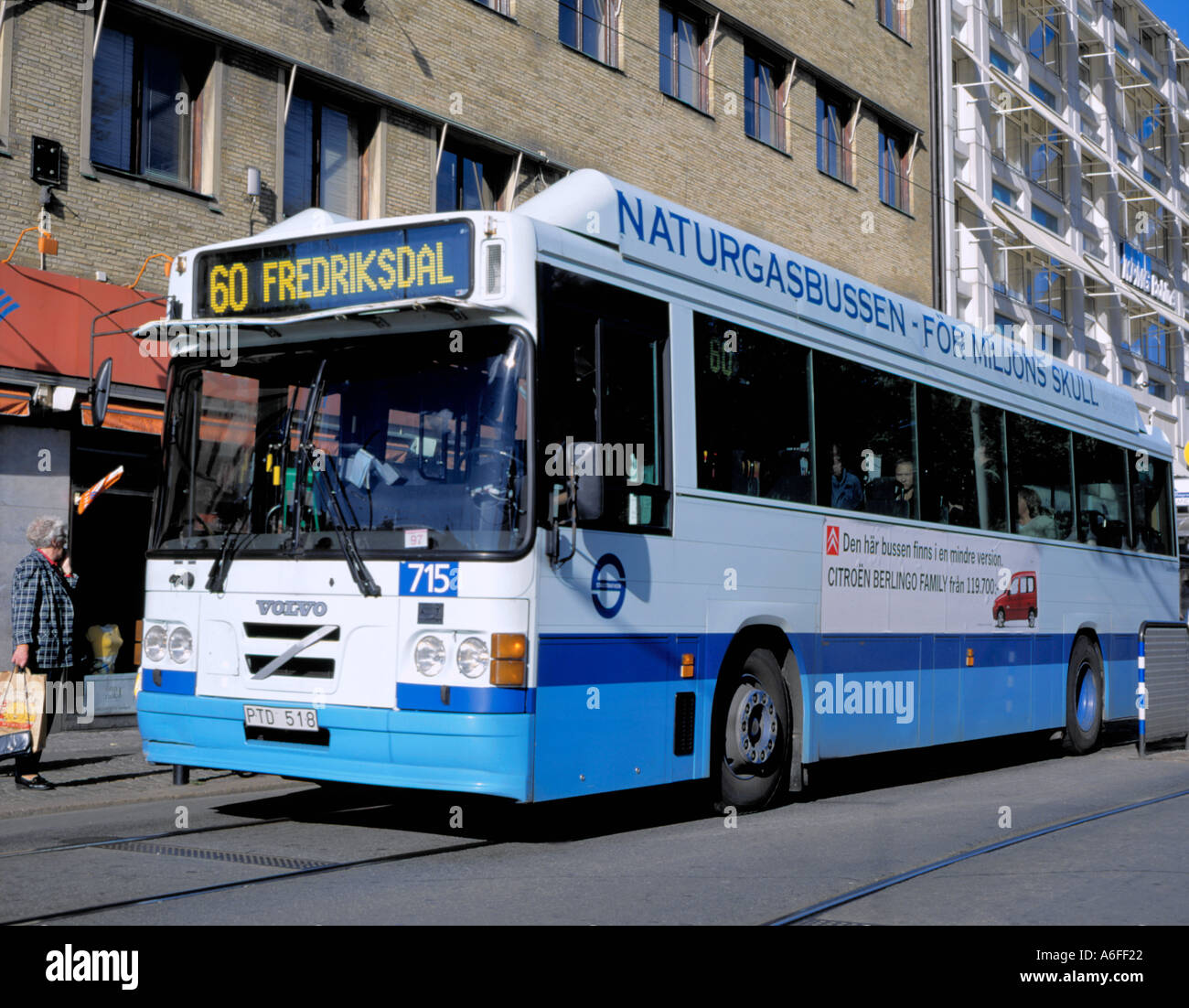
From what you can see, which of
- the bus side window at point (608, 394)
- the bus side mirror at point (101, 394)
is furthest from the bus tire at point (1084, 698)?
the bus side mirror at point (101, 394)

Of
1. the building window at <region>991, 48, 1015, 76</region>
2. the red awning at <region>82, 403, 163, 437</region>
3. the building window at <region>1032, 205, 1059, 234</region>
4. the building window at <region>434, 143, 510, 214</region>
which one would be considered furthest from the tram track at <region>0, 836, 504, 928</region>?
the building window at <region>1032, 205, 1059, 234</region>

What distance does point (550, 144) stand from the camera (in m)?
21.9

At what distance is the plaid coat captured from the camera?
34.4 feet

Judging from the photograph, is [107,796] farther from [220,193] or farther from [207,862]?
[220,193]

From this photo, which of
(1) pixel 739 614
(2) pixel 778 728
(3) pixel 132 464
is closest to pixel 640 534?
(1) pixel 739 614

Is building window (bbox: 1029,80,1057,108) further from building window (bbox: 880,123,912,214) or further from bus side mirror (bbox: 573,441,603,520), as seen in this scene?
bus side mirror (bbox: 573,441,603,520)

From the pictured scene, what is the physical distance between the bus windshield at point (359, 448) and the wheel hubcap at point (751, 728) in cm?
243

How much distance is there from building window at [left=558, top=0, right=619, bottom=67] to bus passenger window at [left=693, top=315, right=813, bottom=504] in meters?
14.0

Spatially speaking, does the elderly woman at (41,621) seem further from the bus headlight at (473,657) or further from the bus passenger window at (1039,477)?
the bus passenger window at (1039,477)

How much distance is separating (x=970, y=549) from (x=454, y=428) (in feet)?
19.9

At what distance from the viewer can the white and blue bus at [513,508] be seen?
7391 millimetres

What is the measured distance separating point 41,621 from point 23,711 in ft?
2.16

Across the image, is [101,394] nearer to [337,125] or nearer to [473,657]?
[337,125]

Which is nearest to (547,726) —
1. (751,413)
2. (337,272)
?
(337,272)
